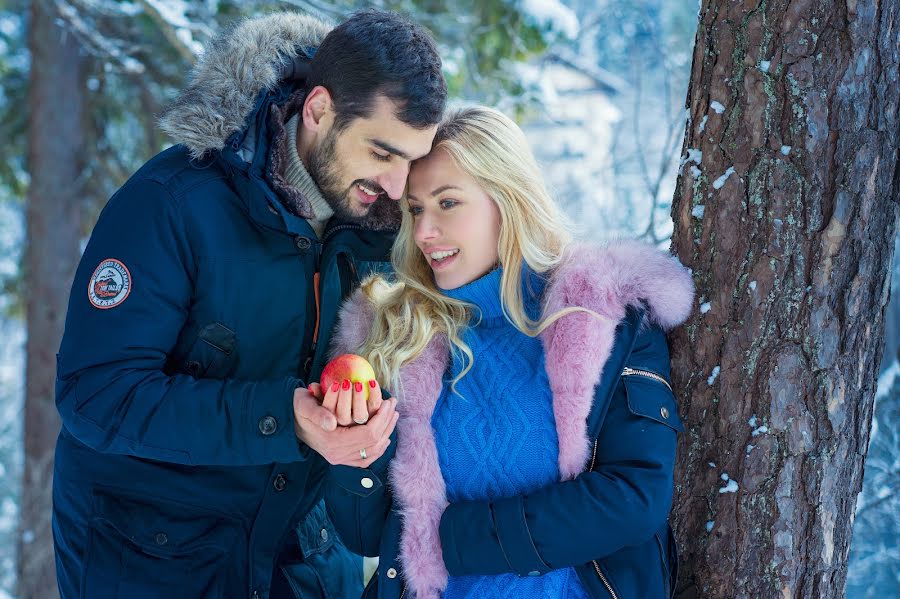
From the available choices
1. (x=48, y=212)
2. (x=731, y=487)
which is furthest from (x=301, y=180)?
(x=48, y=212)

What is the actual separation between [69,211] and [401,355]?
266 inches

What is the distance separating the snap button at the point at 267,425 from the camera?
2250 millimetres

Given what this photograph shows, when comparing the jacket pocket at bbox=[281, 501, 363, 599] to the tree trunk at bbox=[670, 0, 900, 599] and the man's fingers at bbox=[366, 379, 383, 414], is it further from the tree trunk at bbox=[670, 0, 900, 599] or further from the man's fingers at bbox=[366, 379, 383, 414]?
the tree trunk at bbox=[670, 0, 900, 599]

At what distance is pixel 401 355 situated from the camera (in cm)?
268

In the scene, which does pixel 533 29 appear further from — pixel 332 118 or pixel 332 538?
pixel 332 538

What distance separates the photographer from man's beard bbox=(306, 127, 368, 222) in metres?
2.78

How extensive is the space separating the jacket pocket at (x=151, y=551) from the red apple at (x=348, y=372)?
2.32 ft

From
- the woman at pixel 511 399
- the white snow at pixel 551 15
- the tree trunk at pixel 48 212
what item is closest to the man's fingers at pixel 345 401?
the woman at pixel 511 399

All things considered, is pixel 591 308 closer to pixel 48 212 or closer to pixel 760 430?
pixel 760 430

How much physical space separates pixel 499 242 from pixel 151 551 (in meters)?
1.44

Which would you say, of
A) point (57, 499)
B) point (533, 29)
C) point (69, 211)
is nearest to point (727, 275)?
point (57, 499)

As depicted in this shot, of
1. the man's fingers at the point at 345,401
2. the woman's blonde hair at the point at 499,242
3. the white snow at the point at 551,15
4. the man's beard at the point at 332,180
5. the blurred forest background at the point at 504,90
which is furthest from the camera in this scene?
the white snow at the point at 551,15

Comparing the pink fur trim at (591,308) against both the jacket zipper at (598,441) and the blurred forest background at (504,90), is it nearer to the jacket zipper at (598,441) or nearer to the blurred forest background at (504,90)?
the jacket zipper at (598,441)

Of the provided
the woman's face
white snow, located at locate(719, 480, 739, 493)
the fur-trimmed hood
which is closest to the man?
the woman's face
